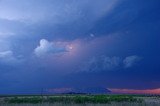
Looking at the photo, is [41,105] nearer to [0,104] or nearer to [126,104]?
[0,104]

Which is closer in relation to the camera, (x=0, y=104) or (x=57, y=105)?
(x=57, y=105)

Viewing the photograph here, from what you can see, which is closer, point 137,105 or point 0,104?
point 137,105

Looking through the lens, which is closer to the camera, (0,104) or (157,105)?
(157,105)

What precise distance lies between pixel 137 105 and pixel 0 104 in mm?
7246

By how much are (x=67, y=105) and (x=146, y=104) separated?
3966 millimetres

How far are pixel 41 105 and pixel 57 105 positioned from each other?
844 millimetres

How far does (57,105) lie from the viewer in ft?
56.0

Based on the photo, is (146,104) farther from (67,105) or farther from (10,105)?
(10,105)

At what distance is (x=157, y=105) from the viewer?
55.3 ft

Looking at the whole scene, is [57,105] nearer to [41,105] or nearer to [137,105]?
[41,105]

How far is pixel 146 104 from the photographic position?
1711 cm

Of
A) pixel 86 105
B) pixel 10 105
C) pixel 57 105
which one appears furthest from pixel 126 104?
pixel 10 105

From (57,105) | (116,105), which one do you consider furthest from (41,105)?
(116,105)

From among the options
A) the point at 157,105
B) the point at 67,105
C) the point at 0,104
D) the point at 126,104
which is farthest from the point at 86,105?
the point at 0,104
